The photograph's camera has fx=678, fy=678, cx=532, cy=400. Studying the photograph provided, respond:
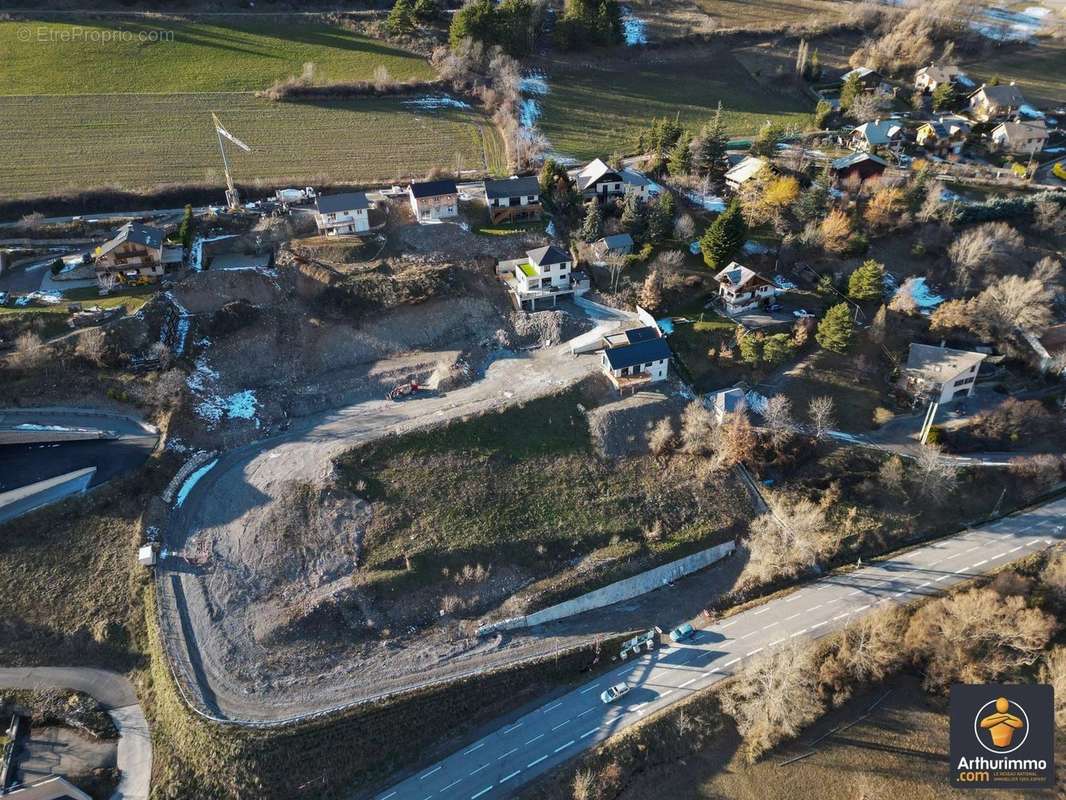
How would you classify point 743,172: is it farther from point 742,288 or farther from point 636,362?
point 636,362

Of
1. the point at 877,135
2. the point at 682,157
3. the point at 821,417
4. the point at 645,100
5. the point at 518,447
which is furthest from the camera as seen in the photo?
the point at 645,100

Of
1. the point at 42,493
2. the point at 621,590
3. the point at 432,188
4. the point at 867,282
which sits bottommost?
the point at 621,590

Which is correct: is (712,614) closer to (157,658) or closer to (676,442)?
(676,442)

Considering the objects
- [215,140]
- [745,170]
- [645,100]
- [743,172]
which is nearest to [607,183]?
[743,172]

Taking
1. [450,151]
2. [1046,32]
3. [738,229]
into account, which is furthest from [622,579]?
[1046,32]

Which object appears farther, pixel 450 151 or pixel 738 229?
pixel 450 151

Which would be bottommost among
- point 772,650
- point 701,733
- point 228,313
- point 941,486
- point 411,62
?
point 701,733

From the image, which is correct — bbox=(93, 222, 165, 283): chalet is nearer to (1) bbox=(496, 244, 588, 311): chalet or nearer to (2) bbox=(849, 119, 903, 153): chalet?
(1) bbox=(496, 244, 588, 311): chalet
